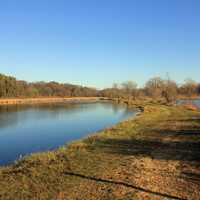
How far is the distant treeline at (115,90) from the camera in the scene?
6439 centimetres

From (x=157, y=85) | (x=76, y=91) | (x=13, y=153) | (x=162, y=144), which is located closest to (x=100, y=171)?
(x=162, y=144)

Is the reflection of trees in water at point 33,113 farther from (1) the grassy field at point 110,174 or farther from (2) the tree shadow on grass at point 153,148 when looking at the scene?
(1) the grassy field at point 110,174

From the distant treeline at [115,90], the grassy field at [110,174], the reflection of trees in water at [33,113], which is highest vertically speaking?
the distant treeline at [115,90]

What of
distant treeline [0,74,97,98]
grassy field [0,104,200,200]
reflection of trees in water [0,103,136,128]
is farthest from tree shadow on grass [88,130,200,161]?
distant treeline [0,74,97,98]

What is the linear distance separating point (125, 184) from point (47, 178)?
7.81 feet

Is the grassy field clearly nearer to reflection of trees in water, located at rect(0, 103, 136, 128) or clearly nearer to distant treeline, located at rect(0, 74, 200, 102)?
reflection of trees in water, located at rect(0, 103, 136, 128)

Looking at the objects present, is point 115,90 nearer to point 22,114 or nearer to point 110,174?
point 22,114

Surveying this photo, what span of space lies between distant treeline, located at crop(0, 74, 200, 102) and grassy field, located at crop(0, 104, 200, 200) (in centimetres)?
4760

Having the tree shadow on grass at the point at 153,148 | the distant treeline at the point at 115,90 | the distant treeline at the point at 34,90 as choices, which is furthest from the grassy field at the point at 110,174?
the distant treeline at the point at 34,90

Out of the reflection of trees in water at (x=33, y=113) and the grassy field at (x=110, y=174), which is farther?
the reflection of trees in water at (x=33, y=113)

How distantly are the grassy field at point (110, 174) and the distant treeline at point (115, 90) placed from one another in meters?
47.6

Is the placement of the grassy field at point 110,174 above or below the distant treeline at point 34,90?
below

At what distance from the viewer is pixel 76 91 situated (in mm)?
126500

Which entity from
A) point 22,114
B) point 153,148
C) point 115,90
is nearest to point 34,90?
point 115,90
